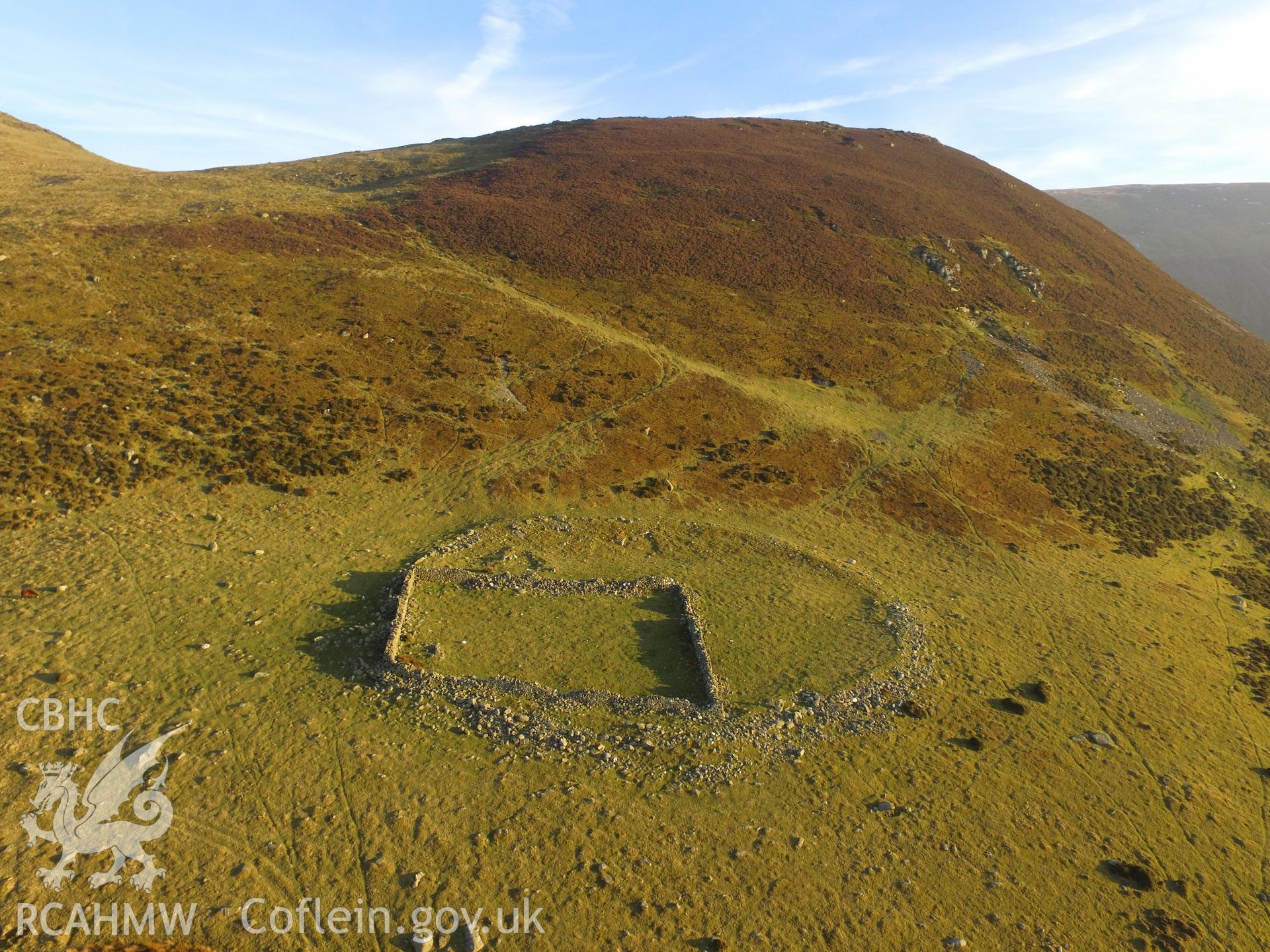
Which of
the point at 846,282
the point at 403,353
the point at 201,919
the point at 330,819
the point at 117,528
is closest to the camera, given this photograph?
the point at 201,919

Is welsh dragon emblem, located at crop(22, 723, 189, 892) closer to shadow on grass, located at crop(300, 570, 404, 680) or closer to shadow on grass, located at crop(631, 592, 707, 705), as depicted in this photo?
shadow on grass, located at crop(300, 570, 404, 680)

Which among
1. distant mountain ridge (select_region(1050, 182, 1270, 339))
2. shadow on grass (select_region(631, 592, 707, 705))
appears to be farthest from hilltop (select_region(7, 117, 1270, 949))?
distant mountain ridge (select_region(1050, 182, 1270, 339))

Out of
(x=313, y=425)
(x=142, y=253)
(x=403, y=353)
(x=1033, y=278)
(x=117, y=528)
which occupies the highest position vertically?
(x=1033, y=278)

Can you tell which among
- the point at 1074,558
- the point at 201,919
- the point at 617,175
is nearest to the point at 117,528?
the point at 201,919

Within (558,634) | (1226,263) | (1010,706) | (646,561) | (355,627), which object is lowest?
(1010,706)

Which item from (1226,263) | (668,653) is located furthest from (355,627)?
(1226,263)

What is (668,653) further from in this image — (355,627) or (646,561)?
(355,627)

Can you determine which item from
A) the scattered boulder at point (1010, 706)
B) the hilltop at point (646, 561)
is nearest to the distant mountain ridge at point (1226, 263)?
the hilltop at point (646, 561)

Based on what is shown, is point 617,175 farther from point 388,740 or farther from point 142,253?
point 388,740
